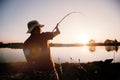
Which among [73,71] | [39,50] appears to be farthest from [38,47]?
[73,71]

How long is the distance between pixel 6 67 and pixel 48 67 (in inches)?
198

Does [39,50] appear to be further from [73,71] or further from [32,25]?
[73,71]

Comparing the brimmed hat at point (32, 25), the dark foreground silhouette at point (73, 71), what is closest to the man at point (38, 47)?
the brimmed hat at point (32, 25)

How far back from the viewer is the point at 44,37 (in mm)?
8234

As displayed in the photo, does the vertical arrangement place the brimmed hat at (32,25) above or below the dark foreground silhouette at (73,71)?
above

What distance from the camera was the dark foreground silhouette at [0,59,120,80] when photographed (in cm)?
1126

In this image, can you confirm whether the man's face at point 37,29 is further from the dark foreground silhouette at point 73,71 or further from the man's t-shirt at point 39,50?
the dark foreground silhouette at point 73,71

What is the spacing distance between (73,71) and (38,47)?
3997 mm

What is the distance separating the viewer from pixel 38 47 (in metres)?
8.12

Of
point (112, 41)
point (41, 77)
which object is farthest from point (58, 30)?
point (112, 41)

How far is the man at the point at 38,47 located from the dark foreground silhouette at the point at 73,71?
2.12 metres

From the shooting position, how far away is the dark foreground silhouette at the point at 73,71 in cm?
1126

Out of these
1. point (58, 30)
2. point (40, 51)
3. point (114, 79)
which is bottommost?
point (114, 79)

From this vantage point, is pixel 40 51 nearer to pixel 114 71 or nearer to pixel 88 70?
pixel 88 70
